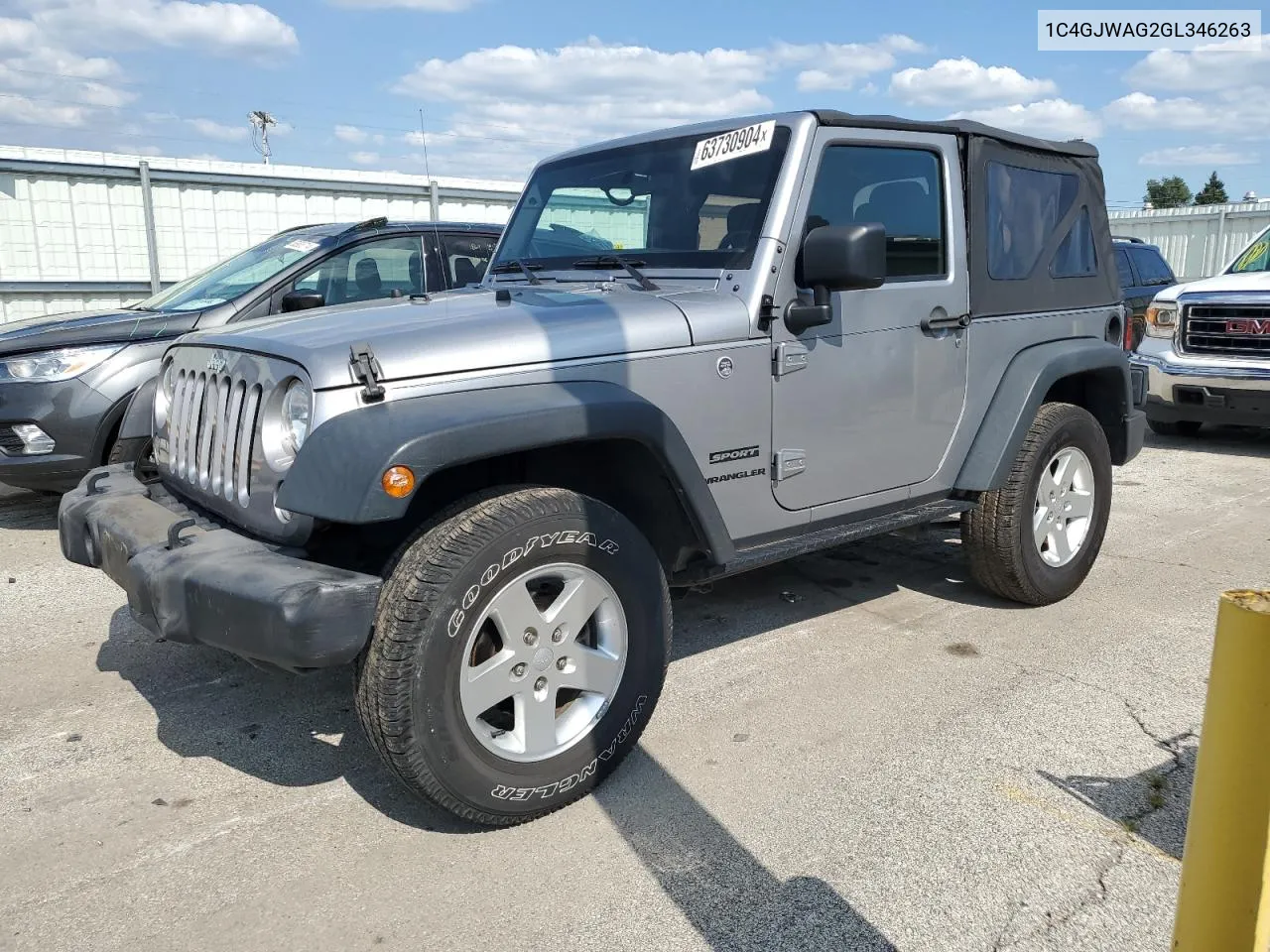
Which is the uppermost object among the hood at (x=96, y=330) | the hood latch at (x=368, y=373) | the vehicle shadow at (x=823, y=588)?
the hood at (x=96, y=330)

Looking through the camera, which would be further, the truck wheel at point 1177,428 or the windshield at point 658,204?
the truck wheel at point 1177,428

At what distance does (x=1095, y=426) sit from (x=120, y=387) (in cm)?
518

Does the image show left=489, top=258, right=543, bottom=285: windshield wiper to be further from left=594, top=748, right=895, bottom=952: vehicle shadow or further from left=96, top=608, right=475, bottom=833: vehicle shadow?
left=594, top=748, right=895, bottom=952: vehicle shadow

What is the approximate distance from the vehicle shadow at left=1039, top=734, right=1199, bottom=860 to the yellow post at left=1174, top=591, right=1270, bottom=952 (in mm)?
1358

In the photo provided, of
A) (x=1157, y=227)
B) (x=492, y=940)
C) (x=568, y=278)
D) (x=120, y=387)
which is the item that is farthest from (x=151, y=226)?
(x=1157, y=227)

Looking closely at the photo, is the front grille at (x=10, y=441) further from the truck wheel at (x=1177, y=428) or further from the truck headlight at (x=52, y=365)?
the truck wheel at (x=1177, y=428)

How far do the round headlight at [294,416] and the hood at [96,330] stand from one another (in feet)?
11.6


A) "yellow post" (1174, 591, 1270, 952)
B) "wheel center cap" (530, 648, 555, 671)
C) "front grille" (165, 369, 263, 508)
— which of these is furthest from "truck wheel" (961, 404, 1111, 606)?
"front grille" (165, 369, 263, 508)

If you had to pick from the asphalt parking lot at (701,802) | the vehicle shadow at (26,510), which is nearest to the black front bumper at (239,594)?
the asphalt parking lot at (701,802)

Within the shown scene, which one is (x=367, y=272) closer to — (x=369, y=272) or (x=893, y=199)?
(x=369, y=272)

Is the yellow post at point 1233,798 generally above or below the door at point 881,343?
below

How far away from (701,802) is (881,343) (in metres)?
1.79

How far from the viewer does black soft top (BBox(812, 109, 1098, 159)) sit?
3.58 meters

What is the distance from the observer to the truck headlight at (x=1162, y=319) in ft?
28.6
